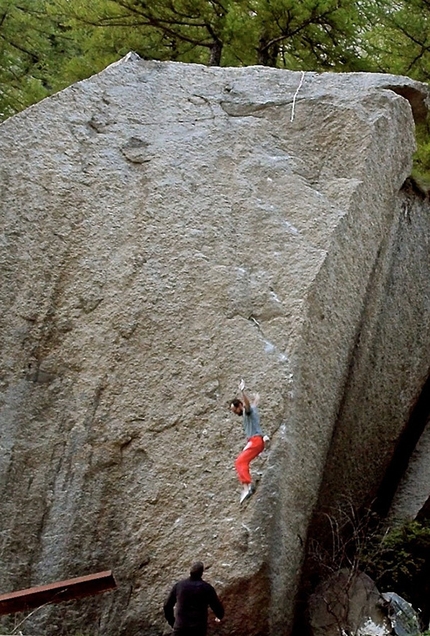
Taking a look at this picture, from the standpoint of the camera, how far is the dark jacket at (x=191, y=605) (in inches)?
253

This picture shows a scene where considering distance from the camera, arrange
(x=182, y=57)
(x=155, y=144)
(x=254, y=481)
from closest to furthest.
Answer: (x=254, y=481) → (x=155, y=144) → (x=182, y=57)

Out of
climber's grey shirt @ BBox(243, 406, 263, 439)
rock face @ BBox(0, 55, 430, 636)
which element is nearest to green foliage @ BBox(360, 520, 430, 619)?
rock face @ BBox(0, 55, 430, 636)

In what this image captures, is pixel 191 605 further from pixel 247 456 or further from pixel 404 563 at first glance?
pixel 404 563

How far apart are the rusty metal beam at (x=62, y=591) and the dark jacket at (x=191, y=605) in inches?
36.7

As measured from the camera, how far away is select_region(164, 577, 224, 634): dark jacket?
6422 millimetres

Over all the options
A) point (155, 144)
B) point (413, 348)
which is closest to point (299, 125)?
point (155, 144)

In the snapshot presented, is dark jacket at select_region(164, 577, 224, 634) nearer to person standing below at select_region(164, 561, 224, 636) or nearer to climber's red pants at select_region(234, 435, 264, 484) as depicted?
person standing below at select_region(164, 561, 224, 636)

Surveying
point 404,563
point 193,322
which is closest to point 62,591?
point 193,322

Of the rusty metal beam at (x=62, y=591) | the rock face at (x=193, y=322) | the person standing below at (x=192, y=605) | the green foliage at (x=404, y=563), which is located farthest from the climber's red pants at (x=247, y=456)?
the green foliage at (x=404, y=563)

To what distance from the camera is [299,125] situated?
9922mm

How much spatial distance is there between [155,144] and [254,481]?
4.27 meters

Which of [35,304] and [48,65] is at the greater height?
[48,65]

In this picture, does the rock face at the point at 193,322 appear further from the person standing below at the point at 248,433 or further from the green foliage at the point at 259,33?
the green foliage at the point at 259,33

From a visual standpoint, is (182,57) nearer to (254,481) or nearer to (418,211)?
(418,211)
